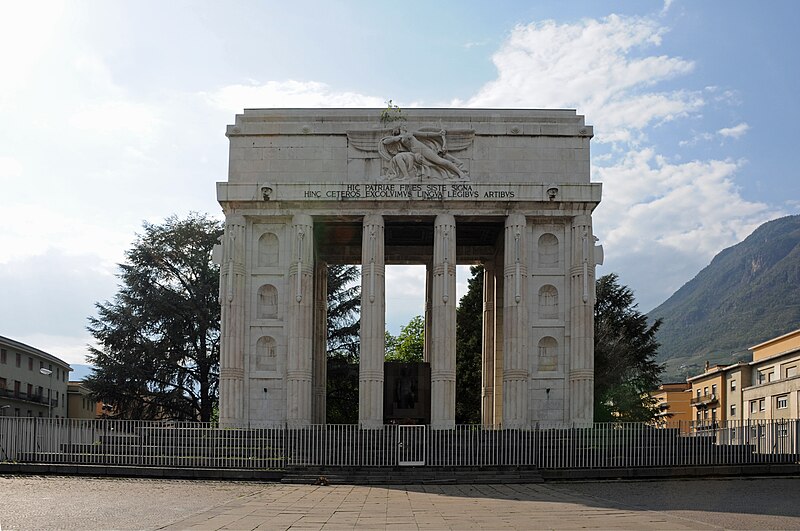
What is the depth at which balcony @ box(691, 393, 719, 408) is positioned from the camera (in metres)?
82.0

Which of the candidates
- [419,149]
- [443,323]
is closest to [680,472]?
[443,323]

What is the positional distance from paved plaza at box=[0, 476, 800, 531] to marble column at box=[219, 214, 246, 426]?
9957 mm

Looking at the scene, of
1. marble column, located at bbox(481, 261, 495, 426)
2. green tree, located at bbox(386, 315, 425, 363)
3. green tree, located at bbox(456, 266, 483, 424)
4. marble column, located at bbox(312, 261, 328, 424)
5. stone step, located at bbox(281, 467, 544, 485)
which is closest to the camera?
stone step, located at bbox(281, 467, 544, 485)

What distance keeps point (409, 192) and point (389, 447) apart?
1193 centimetres

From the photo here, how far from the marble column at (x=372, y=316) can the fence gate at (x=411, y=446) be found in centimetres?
684

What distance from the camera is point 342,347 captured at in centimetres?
6109

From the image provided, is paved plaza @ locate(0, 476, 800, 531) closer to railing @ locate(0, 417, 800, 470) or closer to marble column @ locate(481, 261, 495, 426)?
railing @ locate(0, 417, 800, 470)

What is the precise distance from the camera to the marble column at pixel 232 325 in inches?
1593

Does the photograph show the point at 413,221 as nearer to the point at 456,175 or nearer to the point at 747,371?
the point at 456,175

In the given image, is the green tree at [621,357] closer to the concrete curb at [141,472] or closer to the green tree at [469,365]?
the green tree at [469,365]

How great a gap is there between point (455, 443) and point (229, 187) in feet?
48.6

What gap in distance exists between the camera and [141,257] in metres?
59.9

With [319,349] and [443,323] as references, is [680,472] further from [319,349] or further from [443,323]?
[319,349]

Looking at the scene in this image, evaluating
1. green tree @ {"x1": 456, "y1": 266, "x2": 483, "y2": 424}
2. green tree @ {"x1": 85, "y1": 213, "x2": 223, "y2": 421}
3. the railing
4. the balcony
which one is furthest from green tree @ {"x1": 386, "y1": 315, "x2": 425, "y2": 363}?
the railing
